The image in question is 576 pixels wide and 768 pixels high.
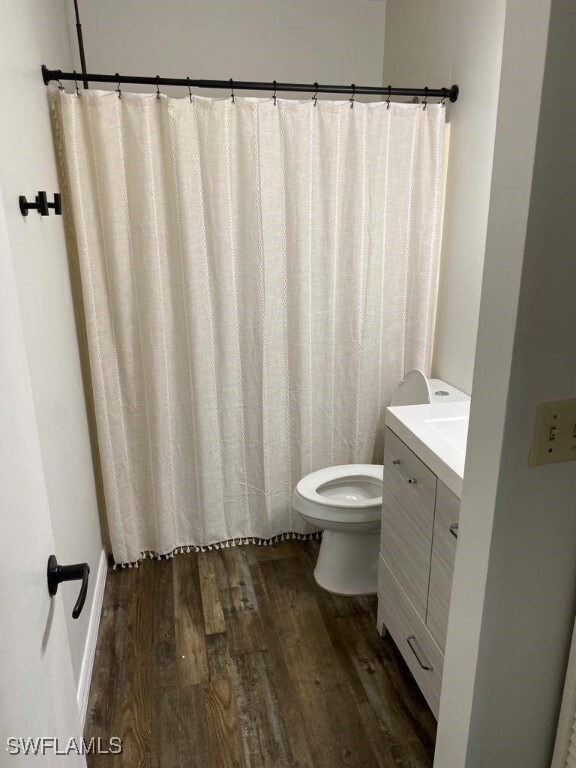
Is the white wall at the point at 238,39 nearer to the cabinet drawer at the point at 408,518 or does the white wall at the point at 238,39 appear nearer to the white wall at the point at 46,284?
the white wall at the point at 46,284

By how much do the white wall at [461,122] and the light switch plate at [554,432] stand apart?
1262 millimetres

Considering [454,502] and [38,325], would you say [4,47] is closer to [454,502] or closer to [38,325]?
[38,325]

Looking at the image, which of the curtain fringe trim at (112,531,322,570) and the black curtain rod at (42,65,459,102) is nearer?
the black curtain rod at (42,65,459,102)

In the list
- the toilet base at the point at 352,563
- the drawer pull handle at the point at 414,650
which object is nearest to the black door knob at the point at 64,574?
the drawer pull handle at the point at 414,650

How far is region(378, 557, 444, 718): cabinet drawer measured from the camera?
1.67m

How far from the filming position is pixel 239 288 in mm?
2385

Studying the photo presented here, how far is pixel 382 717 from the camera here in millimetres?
1807

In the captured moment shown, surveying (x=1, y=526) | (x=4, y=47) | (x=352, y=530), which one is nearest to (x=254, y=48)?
(x=4, y=47)

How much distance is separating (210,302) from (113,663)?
1420mm

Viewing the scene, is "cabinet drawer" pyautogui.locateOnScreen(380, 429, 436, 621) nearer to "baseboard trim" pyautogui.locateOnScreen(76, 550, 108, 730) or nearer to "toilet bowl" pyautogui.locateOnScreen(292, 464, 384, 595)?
"toilet bowl" pyautogui.locateOnScreen(292, 464, 384, 595)

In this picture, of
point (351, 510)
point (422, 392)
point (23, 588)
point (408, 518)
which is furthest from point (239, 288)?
point (23, 588)

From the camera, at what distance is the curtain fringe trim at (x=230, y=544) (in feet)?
8.62

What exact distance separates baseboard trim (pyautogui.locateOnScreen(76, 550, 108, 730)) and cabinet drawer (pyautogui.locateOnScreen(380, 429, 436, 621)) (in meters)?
1.04

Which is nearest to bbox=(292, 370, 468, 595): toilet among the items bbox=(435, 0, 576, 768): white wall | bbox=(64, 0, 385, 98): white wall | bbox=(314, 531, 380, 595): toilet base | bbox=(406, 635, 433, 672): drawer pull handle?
bbox=(314, 531, 380, 595): toilet base
